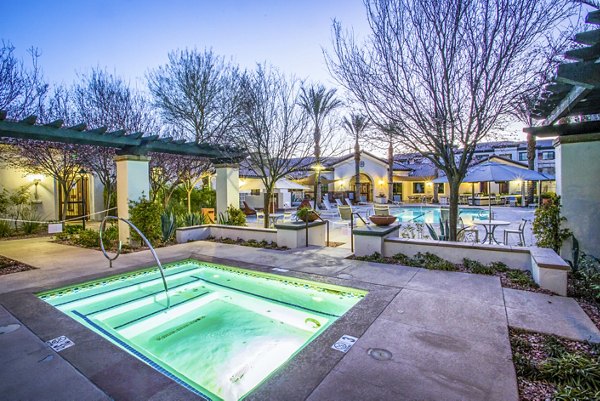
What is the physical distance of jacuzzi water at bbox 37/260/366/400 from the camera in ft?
11.8

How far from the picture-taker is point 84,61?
1288cm

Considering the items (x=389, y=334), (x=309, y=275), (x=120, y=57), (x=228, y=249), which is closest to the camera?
(x=389, y=334)

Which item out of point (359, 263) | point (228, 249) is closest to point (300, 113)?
point (228, 249)

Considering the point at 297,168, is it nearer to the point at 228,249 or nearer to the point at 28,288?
the point at 228,249

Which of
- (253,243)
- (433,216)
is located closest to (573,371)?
(253,243)

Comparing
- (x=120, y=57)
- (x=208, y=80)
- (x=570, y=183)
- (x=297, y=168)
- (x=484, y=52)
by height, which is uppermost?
(x=120, y=57)

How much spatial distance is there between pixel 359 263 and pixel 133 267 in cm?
489

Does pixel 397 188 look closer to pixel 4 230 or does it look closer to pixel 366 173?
pixel 366 173

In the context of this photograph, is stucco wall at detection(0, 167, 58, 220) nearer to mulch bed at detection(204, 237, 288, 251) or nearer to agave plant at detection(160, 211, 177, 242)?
agave plant at detection(160, 211, 177, 242)

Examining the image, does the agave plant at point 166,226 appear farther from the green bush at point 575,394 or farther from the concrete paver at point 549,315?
the green bush at point 575,394

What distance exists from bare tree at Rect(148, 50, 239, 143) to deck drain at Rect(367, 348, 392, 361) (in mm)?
11310

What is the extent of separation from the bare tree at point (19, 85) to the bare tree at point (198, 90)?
3875 millimetres

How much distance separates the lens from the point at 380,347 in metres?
3.13

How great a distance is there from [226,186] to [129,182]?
3447 millimetres
